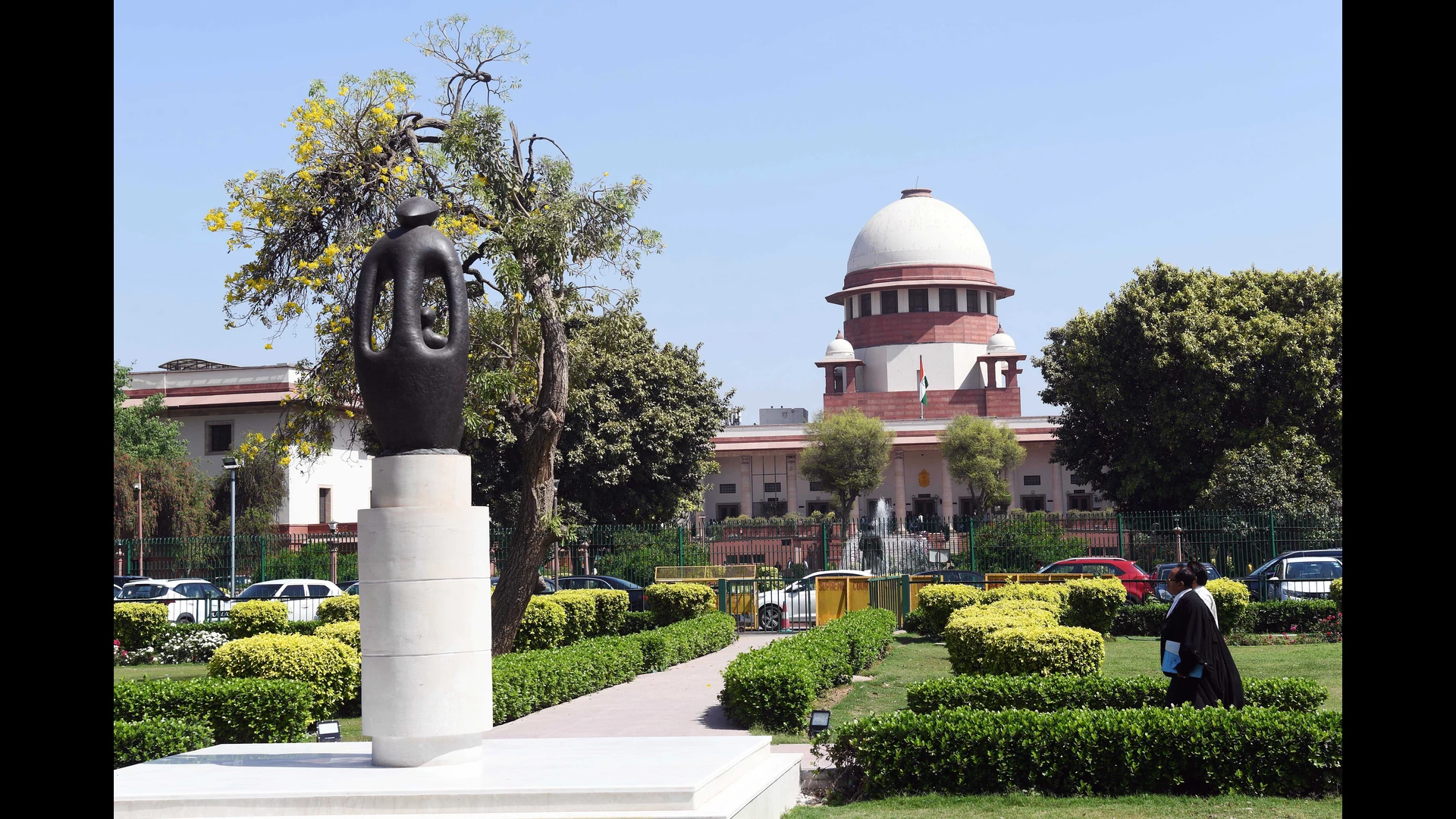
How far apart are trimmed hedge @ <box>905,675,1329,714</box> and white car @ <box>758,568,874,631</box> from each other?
1267 centimetres

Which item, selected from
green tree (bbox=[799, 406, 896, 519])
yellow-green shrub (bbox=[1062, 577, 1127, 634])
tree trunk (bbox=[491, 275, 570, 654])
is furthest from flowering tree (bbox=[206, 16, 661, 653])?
green tree (bbox=[799, 406, 896, 519])

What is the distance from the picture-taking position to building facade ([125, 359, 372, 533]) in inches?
1494

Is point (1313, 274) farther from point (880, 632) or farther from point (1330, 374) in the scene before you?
point (880, 632)

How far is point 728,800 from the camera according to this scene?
7.10m

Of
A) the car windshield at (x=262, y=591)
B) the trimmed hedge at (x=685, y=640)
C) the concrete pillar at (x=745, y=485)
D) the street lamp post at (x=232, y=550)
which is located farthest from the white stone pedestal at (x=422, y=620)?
the concrete pillar at (x=745, y=485)

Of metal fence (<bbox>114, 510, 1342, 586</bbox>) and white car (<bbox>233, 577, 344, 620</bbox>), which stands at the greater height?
metal fence (<bbox>114, 510, 1342, 586</bbox>)

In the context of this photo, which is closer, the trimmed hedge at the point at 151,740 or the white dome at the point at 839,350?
the trimmed hedge at the point at 151,740

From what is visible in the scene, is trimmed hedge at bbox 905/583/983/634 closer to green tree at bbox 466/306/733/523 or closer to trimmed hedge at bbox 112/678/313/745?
trimmed hedge at bbox 112/678/313/745

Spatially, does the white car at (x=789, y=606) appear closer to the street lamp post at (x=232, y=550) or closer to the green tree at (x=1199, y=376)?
the street lamp post at (x=232, y=550)

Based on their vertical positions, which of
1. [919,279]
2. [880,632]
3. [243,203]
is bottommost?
[880,632]

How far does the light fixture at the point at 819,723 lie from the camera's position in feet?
31.2

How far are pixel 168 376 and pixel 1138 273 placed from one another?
28.8 metres

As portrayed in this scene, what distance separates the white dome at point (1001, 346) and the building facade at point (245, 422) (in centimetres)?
2869
